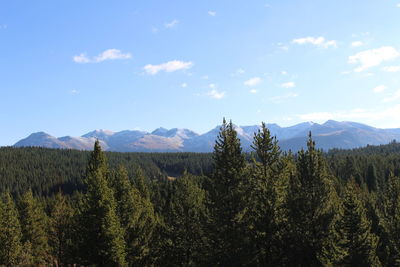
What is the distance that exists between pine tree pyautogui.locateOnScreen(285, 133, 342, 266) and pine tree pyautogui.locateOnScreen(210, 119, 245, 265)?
204 inches

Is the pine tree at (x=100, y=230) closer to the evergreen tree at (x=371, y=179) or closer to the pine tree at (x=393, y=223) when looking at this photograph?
the pine tree at (x=393, y=223)

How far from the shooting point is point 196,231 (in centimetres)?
3850

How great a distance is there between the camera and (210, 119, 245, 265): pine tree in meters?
28.0

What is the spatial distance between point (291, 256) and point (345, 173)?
112747 millimetres

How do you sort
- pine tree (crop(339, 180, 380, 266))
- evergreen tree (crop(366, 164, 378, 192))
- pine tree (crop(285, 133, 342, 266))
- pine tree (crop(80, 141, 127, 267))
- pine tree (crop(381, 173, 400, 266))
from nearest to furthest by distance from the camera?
pine tree (crop(285, 133, 342, 266)) → pine tree (crop(339, 180, 380, 266)) → pine tree (crop(80, 141, 127, 267)) → pine tree (crop(381, 173, 400, 266)) → evergreen tree (crop(366, 164, 378, 192))

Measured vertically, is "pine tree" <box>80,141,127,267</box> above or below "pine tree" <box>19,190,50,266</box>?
above

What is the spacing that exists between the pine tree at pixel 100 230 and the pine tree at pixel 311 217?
1592 cm

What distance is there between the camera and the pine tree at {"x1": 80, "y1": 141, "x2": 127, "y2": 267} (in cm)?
3122

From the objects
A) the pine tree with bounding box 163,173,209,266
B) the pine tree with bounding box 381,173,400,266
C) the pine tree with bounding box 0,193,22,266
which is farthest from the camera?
the pine tree with bounding box 0,193,22,266

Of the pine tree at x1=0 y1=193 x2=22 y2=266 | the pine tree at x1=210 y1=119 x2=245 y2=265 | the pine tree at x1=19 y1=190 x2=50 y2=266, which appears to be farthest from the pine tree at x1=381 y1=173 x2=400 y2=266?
the pine tree at x1=19 y1=190 x2=50 y2=266

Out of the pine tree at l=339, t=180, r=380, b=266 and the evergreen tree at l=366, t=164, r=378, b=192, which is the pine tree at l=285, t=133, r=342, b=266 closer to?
the pine tree at l=339, t=180, r=380, b=266

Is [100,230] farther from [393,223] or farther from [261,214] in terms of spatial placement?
[393,223]

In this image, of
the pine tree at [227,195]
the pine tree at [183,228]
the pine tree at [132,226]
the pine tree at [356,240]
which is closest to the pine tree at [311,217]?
the pine tree at [356,240]

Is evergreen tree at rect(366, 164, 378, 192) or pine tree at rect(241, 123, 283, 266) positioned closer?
pine tree at rect(241, 123, 283, 266)
